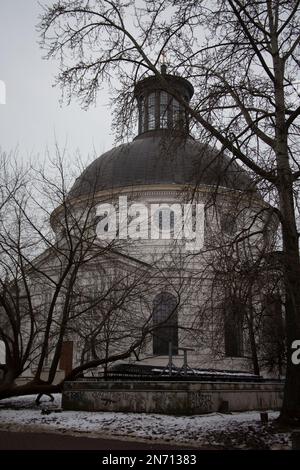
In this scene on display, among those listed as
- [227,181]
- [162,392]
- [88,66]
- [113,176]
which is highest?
[113,176]

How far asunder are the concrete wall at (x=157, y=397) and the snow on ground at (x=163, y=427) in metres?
0.39

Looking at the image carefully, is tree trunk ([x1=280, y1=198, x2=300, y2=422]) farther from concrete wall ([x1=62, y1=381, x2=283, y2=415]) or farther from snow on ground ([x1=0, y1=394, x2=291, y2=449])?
concrete wall ([x1=62, y1=381, x2=283, y2=415])

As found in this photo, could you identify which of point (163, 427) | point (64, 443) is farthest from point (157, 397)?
point (64, 443)

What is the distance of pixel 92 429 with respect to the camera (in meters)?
11.8

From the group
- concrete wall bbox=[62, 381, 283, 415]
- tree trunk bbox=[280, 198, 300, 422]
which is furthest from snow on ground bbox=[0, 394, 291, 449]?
tree trunk bbox=[280, 198, 300, 422]

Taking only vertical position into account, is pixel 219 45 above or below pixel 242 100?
above

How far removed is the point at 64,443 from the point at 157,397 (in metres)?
3.79

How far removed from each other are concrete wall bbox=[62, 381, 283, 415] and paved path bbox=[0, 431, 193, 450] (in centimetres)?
274

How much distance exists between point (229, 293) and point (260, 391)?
22.2 feet

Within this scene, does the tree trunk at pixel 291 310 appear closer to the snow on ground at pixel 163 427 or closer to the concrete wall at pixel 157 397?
the snow on ground at pixel 163 427

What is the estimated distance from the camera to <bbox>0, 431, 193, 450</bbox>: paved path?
968 cm

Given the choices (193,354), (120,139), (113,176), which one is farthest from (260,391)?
(113,176)

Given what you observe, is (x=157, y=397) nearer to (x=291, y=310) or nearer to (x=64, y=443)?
(x=64, y=443)
